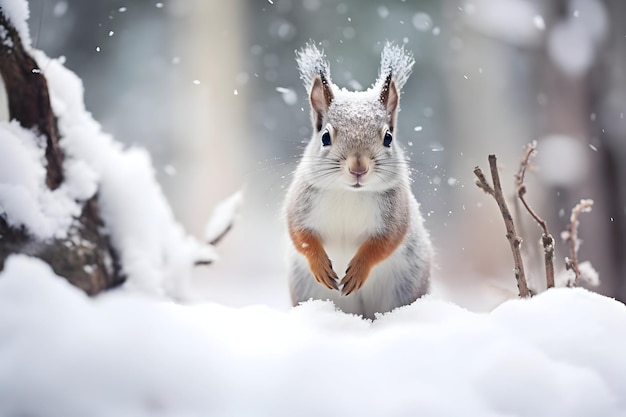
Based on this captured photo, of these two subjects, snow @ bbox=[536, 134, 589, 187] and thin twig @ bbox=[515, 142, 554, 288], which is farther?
snow @ bbox=[536, 134, 589, 187]

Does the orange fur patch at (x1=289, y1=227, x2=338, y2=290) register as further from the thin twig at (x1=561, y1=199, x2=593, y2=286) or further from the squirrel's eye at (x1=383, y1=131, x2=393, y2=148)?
the thin twig at (x1=561, y1=199, x2=593, y2=286)

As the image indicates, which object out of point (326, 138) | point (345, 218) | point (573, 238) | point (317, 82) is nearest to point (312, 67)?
point (317, 82)

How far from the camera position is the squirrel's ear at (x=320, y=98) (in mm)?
948

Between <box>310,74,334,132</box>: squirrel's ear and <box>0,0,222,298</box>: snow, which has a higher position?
<box>310,74,334,132</box>: squirrel's ear

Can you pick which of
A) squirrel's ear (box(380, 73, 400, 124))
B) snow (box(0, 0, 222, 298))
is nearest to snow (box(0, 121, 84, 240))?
snow (box(0, 0, 222, 298))

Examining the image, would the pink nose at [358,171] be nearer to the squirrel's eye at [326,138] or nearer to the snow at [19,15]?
the squirrel's eye at [326,138]

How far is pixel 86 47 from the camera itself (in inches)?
50.7

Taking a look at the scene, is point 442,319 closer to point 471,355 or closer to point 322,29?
point 471,355

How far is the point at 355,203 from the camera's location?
94 centimetres

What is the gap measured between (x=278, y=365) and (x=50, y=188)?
556mm

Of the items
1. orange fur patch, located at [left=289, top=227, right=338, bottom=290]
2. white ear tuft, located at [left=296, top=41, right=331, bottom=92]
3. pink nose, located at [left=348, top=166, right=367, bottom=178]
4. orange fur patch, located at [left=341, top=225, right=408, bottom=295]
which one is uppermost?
white ear tuft, located at [left=296, top=41, right=331, bottom=92]

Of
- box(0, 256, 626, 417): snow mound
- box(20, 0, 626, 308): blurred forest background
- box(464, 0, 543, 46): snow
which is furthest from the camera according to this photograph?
box(464, 0, 543, 46): snow

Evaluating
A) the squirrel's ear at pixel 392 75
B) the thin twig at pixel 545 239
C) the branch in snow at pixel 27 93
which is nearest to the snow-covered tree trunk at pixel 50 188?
the branch in snow at pixel 27 93

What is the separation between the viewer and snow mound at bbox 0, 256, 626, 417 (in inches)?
22.4
